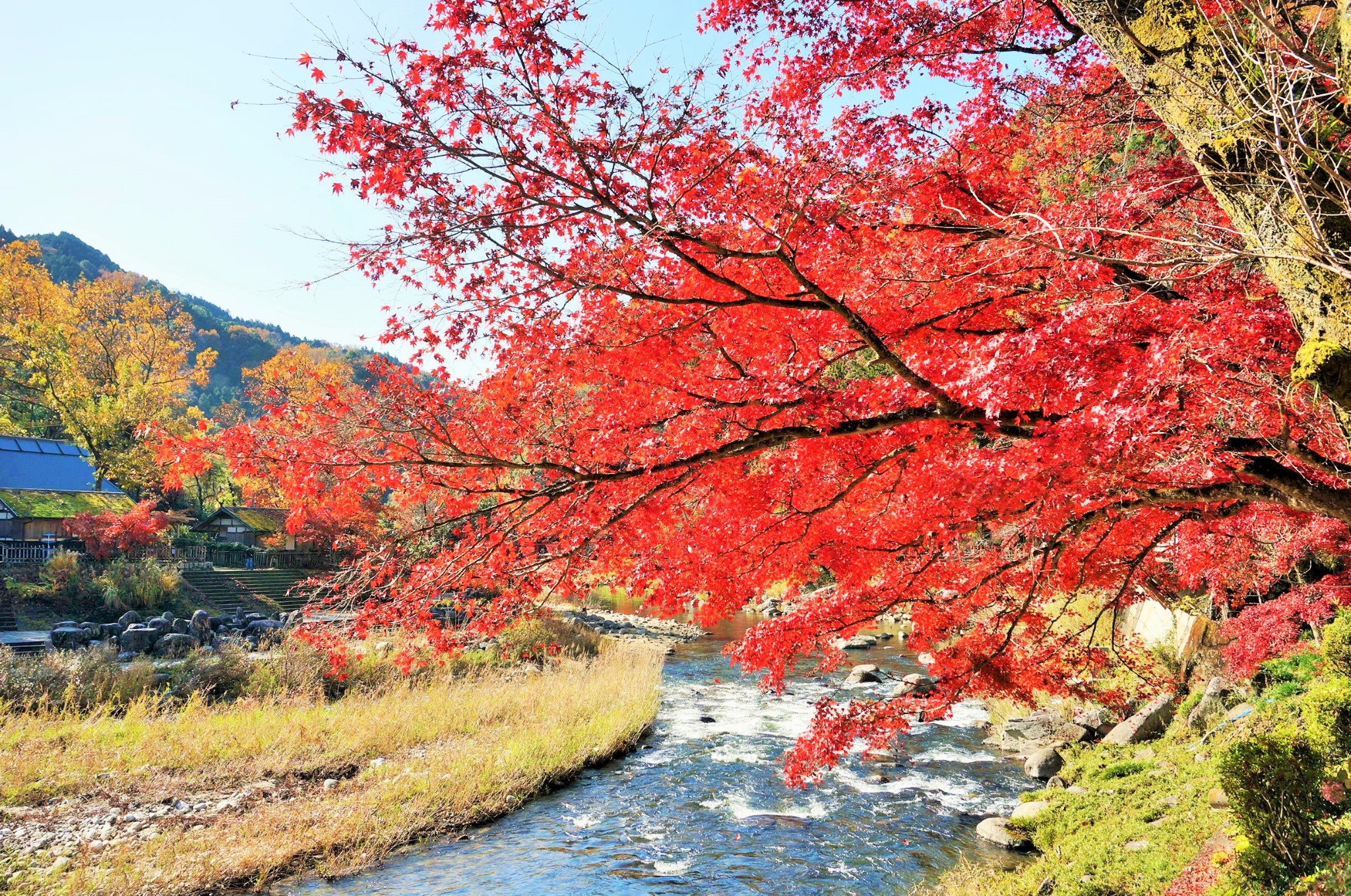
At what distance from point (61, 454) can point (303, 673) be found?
27616 millimetres

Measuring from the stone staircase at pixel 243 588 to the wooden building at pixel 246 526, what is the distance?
11.6 feet

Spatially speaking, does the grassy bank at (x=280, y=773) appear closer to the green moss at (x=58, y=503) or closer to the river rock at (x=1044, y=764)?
the river rock at (x=1044, y=764)

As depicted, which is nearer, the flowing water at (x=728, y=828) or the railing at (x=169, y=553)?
the flowing water at (x=728, y=828)

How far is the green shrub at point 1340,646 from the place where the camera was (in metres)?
6.43

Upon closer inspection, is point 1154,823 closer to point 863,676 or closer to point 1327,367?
point 1327,367

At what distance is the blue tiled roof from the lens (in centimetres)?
2917

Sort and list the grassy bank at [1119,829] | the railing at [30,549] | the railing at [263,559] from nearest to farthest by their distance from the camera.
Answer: the grassy bank at [1119,829]
the railing at [30,549]
the railing at [263,559]

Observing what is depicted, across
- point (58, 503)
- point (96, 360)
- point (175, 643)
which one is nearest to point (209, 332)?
point (96, 360)

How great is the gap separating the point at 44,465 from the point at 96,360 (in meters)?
6.06

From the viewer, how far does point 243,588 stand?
2648 centimetres

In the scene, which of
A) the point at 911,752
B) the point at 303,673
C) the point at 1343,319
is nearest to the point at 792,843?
the point at 911,752

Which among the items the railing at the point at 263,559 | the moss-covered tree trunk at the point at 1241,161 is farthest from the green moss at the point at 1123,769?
the railing at the point at 263,559

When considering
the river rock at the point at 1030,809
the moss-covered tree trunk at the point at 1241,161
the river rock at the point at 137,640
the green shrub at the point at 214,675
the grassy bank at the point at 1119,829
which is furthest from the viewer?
the river rock at the point at 137,640

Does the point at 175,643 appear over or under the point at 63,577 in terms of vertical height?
under
